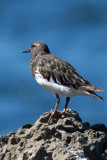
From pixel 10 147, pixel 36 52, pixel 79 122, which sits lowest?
pixel 10 147

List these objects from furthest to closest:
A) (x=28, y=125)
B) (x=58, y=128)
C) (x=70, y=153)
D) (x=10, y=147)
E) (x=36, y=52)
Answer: (x=36, y=52), (x=28, y=125), (x=58, y=128), (x=10, y=147), (x=70, y=153)

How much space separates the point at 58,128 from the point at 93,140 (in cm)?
60

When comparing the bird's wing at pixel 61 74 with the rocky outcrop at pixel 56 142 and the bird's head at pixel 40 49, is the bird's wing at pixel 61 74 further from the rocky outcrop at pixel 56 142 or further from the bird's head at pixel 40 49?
the rocky outcrop at pixel 56 142

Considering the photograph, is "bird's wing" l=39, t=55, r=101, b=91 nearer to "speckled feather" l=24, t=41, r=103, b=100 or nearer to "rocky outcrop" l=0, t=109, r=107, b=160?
"speckled feather" l=24, t=41, r=103, b=100

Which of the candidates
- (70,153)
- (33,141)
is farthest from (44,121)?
(70,153)

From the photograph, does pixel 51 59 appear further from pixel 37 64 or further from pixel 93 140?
pixel 93 140

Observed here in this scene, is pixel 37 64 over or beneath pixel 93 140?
over

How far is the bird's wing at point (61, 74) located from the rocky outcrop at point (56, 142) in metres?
1.65

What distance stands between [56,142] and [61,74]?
9.66 ft

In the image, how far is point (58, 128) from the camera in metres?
6.20

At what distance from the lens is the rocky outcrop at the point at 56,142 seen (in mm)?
5277

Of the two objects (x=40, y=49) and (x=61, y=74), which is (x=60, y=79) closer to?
(x=61, y=74)

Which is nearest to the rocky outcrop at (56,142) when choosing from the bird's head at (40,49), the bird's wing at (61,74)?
the bird's wing at (61,74)

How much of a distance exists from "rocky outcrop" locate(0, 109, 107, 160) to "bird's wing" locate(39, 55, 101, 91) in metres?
1.65
